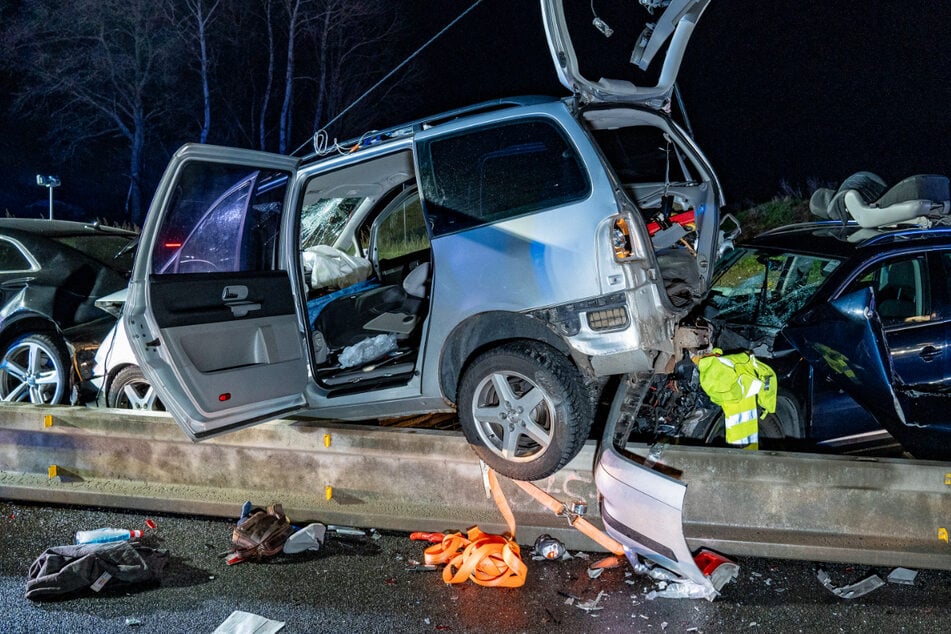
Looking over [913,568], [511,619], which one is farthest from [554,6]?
[913,568]

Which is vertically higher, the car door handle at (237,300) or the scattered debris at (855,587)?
the car door handle at (237,300)

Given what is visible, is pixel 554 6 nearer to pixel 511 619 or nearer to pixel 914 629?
pixel 511 619

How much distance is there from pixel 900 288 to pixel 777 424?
1155mm

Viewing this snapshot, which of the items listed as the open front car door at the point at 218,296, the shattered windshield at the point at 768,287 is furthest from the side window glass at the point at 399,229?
the shattered windshield at the point at 768,287

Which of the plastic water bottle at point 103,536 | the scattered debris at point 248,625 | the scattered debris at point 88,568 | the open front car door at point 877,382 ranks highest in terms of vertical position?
the open front car door at point 877,382

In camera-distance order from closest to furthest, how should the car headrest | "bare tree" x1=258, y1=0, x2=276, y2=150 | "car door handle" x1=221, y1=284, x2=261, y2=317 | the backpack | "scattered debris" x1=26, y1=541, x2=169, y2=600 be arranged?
1. "scattered debris" x1=26, y1=541, x2=169, y2=600
2. the backpack
3. "car door handle" x1=221, y1=284, x2=261, y2=317
4. the car headrest
5. "bare tree" x1=258, y1=0, x2=276, y2=150

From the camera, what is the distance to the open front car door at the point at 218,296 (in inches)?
162

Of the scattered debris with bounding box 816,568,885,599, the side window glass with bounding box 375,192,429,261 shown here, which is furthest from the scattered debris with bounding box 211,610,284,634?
the side window glass with bounding box 375,192,429,261

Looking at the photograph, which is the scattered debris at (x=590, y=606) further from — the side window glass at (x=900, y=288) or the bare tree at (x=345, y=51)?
the bare tree at (x=345, y=51)

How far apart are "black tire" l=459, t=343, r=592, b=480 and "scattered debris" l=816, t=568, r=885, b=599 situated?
142cm

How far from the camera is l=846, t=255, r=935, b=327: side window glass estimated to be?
483 cm

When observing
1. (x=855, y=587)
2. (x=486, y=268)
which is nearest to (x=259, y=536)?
(x=486, y=268)

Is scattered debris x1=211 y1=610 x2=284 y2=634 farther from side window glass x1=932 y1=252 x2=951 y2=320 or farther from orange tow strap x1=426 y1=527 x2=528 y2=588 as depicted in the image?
side window glass x1=932 y1=252 x2=951 y2=320

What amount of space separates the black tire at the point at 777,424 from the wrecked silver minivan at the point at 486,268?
955mm
